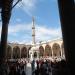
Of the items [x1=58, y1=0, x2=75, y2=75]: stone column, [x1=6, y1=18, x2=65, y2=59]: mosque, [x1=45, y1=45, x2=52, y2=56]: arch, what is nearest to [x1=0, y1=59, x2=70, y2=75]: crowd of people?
[x1=58, y1=0, x2=75, y2=75]: stone column

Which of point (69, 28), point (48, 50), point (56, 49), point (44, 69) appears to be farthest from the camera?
point (48, 50)

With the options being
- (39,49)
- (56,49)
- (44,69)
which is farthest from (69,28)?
(39,49)

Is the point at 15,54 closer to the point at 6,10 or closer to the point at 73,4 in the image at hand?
the point at 6,10

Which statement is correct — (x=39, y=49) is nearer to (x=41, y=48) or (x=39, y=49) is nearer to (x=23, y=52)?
(x=41, y=48)

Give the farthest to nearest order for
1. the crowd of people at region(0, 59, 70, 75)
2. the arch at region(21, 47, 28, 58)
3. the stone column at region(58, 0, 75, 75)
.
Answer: the arch at region(21, 47, 28, 58)
the crowd of people at region(0, 59, 70, 75)
the stone column at region(58, 0, 75, 75)

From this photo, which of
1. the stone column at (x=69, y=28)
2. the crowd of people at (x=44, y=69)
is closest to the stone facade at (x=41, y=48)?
the crowd of people at (x=44, y=69)

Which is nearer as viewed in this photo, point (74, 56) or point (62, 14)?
point (74, 56)

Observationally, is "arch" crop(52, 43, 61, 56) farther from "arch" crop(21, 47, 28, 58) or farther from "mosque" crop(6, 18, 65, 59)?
"arch" crop(21, 47, 28, 58)

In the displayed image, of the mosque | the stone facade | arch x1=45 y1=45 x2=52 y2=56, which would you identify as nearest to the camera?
the mosque

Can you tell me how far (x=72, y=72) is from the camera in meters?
1.78

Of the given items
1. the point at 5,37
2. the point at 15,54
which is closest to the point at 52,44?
the point at 15,54

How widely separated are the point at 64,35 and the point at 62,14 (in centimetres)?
29

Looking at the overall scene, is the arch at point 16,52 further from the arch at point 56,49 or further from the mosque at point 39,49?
the arch at point 56,49

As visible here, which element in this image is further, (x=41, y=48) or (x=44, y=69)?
(x=41, y=48)
